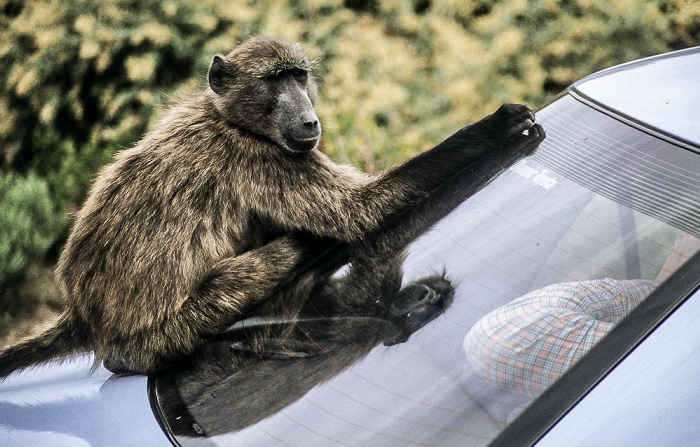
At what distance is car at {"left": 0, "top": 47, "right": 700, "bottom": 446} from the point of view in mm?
1431

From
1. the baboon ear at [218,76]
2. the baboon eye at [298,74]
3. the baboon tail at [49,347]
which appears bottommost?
the baboon tail at [49,347]

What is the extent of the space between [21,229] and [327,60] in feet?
9.87

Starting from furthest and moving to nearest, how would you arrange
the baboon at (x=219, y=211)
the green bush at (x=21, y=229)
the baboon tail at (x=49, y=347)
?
the green bush at (x=21, y=229) → the baboon at (x=219, y=211) → the baboon tail at (x=49, y=347)

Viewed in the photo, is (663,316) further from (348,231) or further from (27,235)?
(27,235)

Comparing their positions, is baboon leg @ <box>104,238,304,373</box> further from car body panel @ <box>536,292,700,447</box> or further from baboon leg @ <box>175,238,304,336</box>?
car body panel @ <box>536,292,700,447</box>

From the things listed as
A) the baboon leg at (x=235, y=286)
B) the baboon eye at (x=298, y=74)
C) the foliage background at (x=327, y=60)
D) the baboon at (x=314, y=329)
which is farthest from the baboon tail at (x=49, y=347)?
the foliage background at (x=327, y=60)

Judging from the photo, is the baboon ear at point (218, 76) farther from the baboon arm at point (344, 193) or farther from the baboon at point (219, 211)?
the baboon arm at point (344, 193)

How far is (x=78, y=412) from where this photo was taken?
1.77 metres

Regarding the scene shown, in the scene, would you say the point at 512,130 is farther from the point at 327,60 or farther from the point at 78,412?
the point at 327,60

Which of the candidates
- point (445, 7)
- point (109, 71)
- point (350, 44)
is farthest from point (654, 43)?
point (109, 71)

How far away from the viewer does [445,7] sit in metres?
6.70

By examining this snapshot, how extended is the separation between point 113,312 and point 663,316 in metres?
1.75

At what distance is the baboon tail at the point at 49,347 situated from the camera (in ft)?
7.54

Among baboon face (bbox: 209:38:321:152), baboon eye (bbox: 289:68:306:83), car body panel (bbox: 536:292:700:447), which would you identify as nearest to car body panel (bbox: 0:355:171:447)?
car body panel (bbox: 536:292:700:447)
